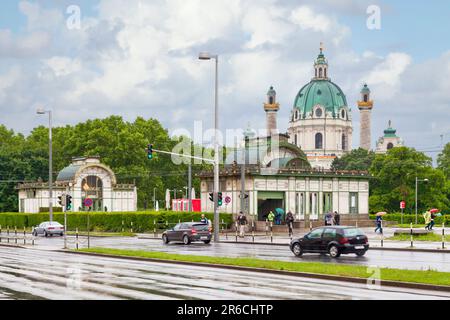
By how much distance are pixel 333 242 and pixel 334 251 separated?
0.37 m

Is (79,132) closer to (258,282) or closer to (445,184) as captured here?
(445,184)

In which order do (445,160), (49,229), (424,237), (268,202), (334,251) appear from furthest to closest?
(445,160), (268,202), (49,229), (424,237), (334,251)

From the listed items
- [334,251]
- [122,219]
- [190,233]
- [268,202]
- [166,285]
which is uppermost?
[268,202]

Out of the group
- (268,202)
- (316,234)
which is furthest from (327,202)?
(316,234)

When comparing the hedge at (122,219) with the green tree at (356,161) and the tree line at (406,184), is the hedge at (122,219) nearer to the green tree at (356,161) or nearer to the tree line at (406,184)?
the tree line at (406,184)

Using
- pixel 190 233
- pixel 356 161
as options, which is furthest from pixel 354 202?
pixel 356 161

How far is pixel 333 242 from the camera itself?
3159 cm

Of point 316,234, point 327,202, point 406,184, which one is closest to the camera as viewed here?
point 316,234

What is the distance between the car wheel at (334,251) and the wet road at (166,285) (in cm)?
690

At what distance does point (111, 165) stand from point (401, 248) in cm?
8429

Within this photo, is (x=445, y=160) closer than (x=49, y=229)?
No

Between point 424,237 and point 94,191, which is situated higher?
point 94,191

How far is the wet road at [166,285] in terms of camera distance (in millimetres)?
17922

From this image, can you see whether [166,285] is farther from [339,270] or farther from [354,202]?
[354,202]
